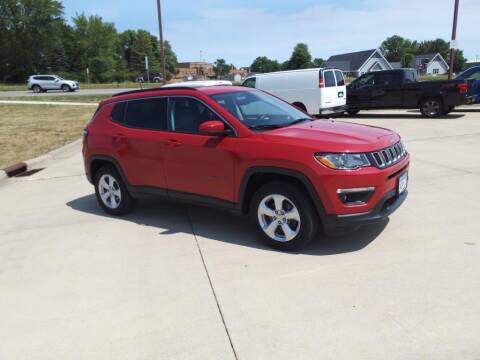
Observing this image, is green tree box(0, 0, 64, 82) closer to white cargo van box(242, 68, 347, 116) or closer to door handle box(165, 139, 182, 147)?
white cargo van box(242, 68, 347, 116)

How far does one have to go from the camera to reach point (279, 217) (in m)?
4.32

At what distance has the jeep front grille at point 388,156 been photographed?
4.05 m

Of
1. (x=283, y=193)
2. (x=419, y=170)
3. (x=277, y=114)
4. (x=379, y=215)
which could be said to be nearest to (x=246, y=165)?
Result: (x=283, y=193)

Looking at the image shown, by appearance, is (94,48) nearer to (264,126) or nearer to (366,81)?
(366,81)

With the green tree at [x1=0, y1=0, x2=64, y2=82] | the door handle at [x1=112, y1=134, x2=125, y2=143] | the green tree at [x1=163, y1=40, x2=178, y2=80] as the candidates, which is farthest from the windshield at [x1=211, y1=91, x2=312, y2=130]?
the green tree at [x1=163, y1=40, x2=178, y2=80]

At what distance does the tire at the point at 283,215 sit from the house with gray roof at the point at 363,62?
73491 millimetres

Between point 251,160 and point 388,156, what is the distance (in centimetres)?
133

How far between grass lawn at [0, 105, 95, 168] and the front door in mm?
5803

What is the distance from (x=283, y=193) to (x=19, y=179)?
642 centimetres

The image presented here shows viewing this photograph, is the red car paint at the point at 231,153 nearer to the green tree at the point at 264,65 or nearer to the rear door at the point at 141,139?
the rear door at the point at 141,139

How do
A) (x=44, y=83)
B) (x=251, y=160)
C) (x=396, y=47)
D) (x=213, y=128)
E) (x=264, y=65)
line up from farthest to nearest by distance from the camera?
(x=396, y=47) → (x=264, y=65) → (x=44, y=83) → (x=213, y=128) → (x=251, y=160)

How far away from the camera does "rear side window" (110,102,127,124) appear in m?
5.71

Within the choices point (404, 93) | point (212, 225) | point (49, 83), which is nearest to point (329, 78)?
point (404, 93)

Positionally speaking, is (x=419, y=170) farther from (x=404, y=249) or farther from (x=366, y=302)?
(x=366, y=302)
